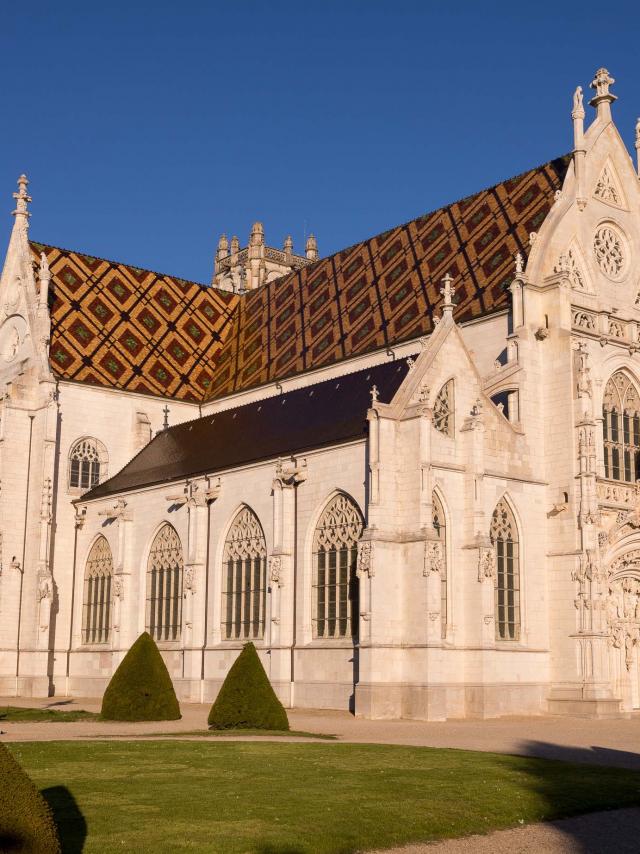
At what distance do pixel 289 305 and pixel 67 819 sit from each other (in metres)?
34.9

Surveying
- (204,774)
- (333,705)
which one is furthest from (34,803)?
(333,705)

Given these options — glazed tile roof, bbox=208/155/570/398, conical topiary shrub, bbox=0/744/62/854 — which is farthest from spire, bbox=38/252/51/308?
conical topiary shrub, bbox=0/744/62/854

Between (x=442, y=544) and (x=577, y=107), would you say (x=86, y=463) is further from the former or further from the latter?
(x=577, y=107)

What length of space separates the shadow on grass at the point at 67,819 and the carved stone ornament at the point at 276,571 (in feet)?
57.2

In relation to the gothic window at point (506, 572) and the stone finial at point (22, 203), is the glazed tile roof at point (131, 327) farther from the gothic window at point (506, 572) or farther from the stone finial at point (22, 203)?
the gothic window at point (506, 572)

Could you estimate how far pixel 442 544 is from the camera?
2809 centimetres

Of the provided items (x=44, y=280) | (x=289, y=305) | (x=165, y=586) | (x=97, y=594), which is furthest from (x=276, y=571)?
(x=44, y=280)

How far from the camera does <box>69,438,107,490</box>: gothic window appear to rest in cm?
4147

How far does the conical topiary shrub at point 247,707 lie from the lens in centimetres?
2216

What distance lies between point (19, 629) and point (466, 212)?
21276 mm

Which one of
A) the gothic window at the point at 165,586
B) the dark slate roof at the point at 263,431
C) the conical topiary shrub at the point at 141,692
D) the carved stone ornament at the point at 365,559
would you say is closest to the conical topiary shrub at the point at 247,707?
the conical topiary shrub at the point at 141,692

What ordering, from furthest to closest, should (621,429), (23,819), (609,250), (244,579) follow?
(609,250)
(244,579)
(621,429)
(23,819)

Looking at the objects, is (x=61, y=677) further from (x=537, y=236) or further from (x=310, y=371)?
(x=537, y=236)

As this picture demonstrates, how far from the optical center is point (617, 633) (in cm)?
3050
